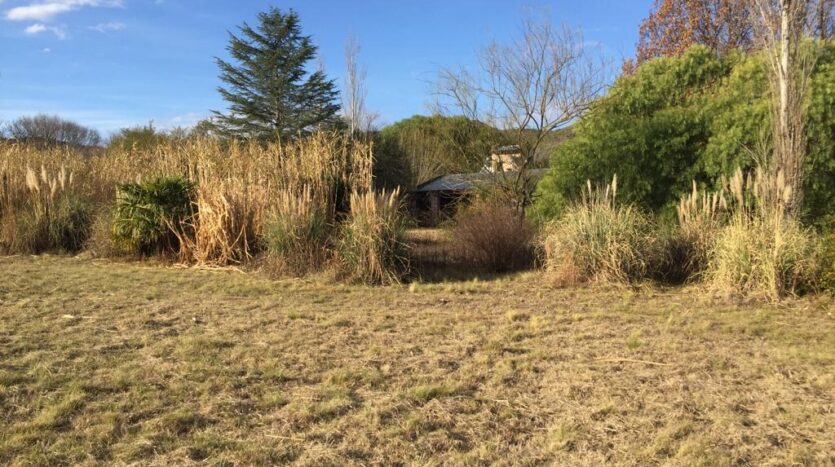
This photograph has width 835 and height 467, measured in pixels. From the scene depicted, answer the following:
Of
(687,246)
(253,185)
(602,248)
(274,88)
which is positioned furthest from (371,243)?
(274,88)

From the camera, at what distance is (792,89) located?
8766 millimetres

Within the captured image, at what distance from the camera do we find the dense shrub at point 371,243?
29.7 ft

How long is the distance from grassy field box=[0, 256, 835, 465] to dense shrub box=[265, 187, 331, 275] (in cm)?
214

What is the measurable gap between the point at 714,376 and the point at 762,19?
7.49 metres

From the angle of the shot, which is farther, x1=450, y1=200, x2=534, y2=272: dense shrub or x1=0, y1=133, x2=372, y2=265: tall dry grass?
x1=0, y1=133, x2=372, y2=265: tall dry grass

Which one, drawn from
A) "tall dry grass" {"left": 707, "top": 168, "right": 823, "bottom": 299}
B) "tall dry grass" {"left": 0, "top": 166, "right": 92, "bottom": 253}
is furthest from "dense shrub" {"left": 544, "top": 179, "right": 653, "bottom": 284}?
"tall dry grass" {"left": 0, "top": 166, "right": 92, "bottom": 253}

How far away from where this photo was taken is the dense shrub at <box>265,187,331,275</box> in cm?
951

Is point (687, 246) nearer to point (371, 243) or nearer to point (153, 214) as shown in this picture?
point (371, 243)

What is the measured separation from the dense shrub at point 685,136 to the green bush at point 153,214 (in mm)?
7433

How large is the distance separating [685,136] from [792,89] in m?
2.98

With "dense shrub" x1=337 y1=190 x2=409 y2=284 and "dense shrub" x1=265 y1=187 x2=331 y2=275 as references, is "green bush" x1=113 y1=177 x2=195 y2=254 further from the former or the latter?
"dense shrub" x1=337 y1=190 x2=409 y2=284

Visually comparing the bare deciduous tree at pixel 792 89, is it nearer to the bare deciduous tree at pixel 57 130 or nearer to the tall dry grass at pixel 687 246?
the tall dry grass at pixel 687 246

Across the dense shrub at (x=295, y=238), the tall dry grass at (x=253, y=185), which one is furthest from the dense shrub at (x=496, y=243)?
the dense shrub at (x=295, y=238)

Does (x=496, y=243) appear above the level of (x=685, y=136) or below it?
below
